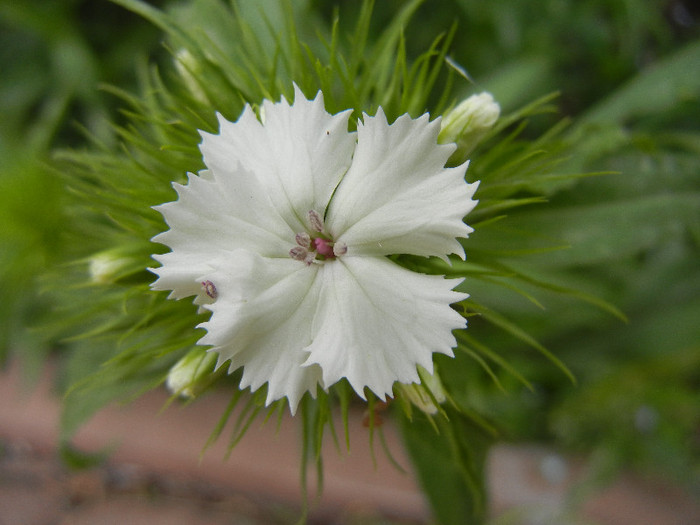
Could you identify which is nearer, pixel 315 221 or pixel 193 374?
pixel 315 221

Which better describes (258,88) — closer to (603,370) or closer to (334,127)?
(334,127)

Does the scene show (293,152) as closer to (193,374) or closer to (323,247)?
(323,247)

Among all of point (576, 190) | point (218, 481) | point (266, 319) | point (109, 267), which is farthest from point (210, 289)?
point (218, 481)

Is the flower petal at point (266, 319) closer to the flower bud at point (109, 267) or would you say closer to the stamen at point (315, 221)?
the stamen at point (315, 221)

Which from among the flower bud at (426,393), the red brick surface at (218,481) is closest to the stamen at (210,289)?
the flower bud at (426,393)

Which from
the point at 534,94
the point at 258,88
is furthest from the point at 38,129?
the point at 534,94
